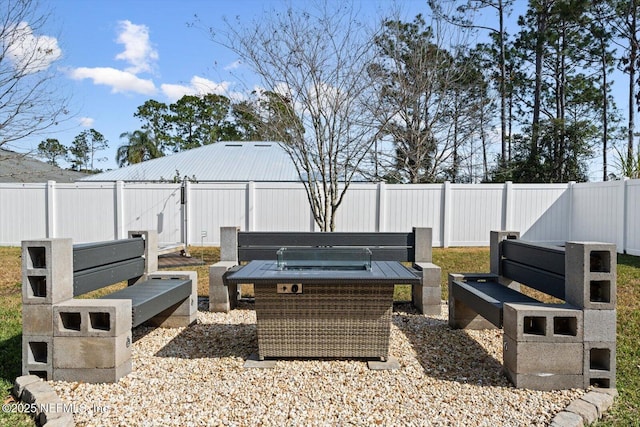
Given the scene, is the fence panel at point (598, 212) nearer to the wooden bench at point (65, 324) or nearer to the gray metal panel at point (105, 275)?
the gray metal panel at point (105, 275)

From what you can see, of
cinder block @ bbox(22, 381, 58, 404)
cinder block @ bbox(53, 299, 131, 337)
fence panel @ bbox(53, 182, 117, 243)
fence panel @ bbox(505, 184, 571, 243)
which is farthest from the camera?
fence panel @ bbox(53, 182, 117, 243)

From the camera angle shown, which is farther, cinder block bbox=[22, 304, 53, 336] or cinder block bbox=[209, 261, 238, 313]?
cinder block bbox=[209, 261, 238, 313]

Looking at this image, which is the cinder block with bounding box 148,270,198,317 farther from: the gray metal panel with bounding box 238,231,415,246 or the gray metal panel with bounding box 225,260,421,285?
the gray metal panel with bounding box 225,260,421,285

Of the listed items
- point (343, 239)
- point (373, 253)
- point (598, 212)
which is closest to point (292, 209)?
point (343, 239)

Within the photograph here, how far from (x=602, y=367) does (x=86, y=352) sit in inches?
134

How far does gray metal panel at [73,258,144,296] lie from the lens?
3193 millimetres

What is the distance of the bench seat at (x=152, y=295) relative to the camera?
3.23 m

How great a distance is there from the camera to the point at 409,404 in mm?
2570

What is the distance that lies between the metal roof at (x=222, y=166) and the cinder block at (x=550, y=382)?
14.2 metres

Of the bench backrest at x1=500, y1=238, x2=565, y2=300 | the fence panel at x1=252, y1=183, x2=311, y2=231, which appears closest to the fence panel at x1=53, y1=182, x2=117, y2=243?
the fence panel at x1=252, y1=183, x2=311, y2=231

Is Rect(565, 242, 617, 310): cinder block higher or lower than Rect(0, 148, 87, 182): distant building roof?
lower

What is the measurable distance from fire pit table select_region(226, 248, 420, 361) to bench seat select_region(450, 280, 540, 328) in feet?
2.22

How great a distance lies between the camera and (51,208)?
1118 centimetres

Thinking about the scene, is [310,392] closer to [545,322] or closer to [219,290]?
[545,322]
